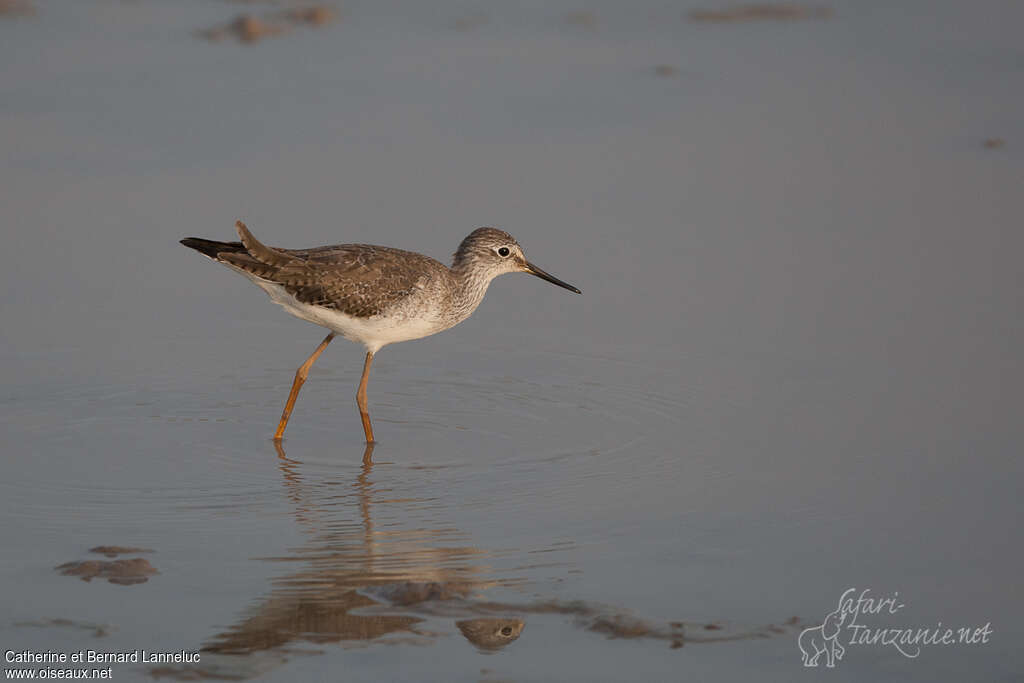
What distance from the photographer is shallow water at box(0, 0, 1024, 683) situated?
6.27 m

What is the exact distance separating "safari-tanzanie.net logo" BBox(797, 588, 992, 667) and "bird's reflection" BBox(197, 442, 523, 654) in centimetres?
122

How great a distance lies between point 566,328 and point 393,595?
4.14 m

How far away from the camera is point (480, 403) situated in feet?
30.0

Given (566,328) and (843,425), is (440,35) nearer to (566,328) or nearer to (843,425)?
(566,328)

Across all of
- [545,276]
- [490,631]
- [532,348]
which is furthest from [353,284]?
[490,631]

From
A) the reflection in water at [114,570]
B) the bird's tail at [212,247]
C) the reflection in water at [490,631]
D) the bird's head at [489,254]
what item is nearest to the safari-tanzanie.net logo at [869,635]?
the reflection in water at [490,631]

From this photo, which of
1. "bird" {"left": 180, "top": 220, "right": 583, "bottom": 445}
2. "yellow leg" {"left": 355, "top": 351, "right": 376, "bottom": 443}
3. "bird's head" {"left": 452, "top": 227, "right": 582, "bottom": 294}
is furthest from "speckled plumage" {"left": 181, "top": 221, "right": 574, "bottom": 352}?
"bird's head" {"left": 452, "top": 227, "right": 582, "bottom": 294}

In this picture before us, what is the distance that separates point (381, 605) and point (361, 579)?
30cm

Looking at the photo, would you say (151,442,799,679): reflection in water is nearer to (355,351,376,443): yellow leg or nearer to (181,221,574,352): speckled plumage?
(355,351,376,443): yellow leg

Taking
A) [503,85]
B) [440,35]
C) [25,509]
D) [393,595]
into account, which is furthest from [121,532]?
[440,35]

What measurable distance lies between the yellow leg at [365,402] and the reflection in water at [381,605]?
1.40m

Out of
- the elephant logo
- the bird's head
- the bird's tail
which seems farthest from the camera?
the bird's head

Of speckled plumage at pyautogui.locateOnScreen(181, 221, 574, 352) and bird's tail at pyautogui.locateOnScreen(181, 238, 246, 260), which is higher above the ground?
bird's tail at pyautogui.locateOnScreen(181, 238, 246, 260)

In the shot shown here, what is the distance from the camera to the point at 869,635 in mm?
6090
